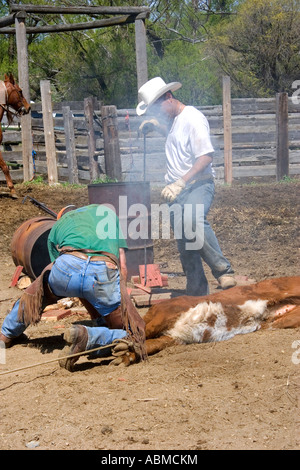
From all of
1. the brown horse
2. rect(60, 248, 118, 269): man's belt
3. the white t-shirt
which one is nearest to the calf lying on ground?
rect(60, 248, 118, 269): man's belt

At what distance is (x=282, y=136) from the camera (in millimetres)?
13438

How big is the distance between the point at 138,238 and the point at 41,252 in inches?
42.6

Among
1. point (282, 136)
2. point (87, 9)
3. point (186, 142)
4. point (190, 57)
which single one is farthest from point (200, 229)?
point (190, 57)

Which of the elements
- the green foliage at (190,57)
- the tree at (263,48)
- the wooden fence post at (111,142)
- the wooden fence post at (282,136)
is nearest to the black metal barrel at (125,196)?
the wooden fence post at (111,142)

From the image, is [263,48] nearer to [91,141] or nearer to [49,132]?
[91,141]

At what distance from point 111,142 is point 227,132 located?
2519mm

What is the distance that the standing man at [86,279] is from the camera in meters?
4.30

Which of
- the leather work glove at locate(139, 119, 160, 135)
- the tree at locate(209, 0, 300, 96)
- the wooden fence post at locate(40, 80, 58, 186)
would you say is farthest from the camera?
the tree at locate(209, 0, 300, 96)

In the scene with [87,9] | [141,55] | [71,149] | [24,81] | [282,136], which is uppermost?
[87,9]

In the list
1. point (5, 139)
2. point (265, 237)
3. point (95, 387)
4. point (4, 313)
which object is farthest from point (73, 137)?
point (95, 387)

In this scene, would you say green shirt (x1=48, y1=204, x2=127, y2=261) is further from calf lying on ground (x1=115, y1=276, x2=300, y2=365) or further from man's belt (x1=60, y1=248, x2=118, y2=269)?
calf lying on ground (x1=115, y1=276, x2=300, y2=365)

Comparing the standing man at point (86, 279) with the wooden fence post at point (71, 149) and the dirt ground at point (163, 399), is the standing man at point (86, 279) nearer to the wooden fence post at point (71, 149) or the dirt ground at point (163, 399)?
the dirt ground at point (163, 399)

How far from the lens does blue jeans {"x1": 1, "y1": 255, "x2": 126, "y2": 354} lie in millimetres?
4297
